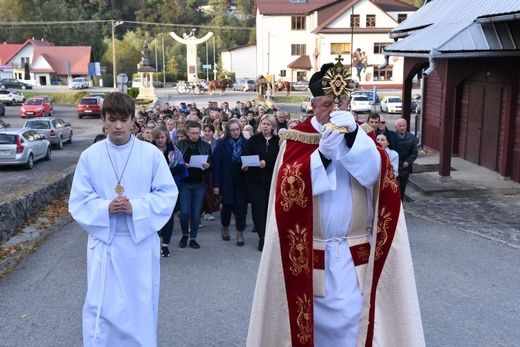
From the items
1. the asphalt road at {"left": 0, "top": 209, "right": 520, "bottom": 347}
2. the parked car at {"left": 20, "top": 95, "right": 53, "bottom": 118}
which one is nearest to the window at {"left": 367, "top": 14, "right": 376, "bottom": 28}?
the parked car at {"left": 20, "top": 95, "right": 53, "bottom": 118}

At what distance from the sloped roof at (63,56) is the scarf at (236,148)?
3104 inches

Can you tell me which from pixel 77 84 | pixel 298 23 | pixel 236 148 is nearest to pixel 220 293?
pixel 236 148

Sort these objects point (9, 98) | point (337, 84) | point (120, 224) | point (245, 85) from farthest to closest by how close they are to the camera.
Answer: point (245, 85) → point (9, 98) → point (120, 224) → point (337, 84)

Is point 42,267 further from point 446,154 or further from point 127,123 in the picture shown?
point 446,154

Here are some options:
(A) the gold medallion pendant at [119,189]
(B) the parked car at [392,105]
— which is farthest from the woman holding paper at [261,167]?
(B) the parked car at [392,105]

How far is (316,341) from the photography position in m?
4.35

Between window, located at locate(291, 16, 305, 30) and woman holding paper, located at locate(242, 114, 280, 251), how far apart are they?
214 feet

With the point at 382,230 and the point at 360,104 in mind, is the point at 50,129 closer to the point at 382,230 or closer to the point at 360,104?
the point at 360,104

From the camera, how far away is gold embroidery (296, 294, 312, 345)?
4.29m

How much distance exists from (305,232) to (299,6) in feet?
235

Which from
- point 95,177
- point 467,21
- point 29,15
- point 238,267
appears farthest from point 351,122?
point 29,15

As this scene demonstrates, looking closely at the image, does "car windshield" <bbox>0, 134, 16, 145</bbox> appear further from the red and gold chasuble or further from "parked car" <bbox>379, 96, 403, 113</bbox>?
"parked car" <bbox>379, 96, 403, 113</bbox>

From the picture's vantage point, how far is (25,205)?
38.3ft

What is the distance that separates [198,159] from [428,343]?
4760mm
